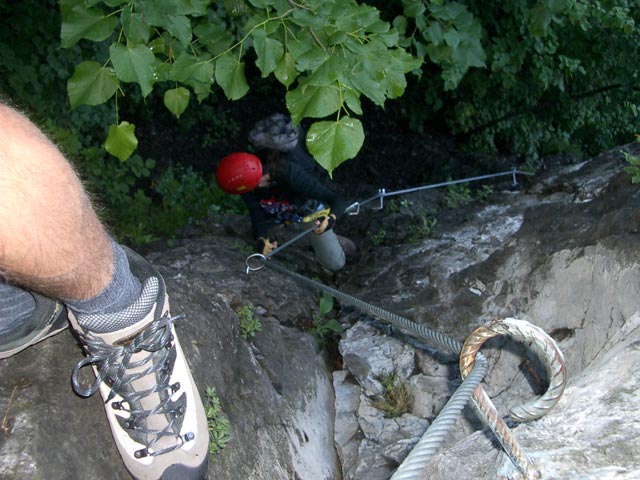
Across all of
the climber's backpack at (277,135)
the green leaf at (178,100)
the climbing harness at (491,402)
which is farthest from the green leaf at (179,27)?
the climber's backpack at (277,135)

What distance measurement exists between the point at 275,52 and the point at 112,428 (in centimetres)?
132

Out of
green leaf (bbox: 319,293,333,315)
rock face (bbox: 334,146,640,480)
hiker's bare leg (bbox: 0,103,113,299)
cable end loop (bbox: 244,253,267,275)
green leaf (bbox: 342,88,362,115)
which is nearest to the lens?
hiker's bare leg (bbox: 0,103,113,299)

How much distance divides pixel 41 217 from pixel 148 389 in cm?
70

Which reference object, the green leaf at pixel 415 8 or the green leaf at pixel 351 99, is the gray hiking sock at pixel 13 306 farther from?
the green leaf at pixel 415 8

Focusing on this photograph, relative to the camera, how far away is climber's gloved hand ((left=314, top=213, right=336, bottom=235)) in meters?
4.34

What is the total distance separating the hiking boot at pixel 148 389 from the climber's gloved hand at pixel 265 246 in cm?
226

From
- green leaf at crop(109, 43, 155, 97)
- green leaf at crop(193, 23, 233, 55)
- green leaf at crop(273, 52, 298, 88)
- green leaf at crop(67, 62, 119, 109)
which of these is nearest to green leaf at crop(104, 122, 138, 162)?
green leaf at crop(67, 62, 119, 109)

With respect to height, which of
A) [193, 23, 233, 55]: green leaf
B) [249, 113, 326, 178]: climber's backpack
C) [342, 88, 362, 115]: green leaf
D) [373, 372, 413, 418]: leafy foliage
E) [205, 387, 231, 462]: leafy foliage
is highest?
[342, 88, 362, 115]: green leaf

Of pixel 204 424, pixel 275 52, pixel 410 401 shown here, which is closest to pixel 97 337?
pixel 204 424

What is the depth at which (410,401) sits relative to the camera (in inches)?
117

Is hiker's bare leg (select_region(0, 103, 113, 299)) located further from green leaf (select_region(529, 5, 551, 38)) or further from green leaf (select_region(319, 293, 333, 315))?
green leaf (select_region(529, 5, 551, 38))

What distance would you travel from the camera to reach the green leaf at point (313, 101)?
73.7 inches

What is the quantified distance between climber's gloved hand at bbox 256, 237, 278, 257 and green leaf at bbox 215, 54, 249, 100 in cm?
201

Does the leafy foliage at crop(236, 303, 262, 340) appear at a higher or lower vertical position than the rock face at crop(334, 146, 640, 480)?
lower
